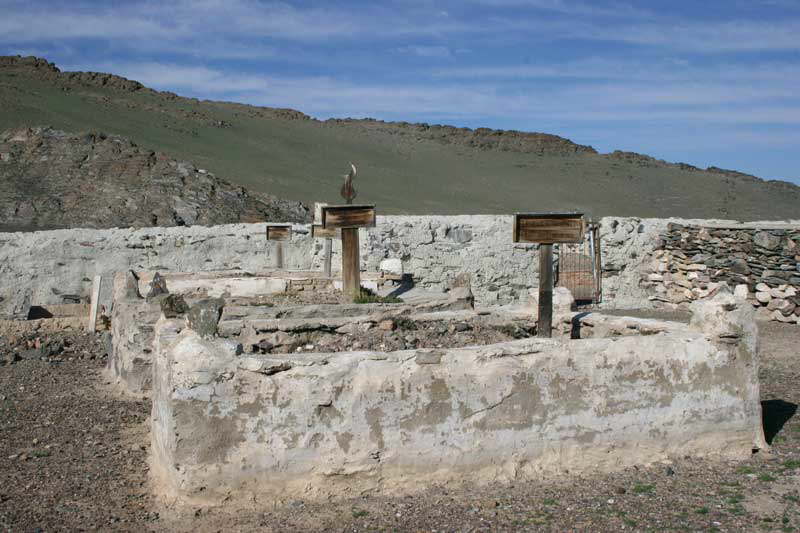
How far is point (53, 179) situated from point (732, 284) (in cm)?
1766

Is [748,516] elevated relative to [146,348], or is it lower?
lower

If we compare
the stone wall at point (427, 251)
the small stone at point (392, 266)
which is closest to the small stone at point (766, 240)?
the stone wall at point (427, 251)

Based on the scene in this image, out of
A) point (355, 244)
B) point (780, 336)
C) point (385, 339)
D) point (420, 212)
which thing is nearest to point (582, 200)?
point (420, 212)

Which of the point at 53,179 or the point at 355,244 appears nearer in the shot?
the point at 355,244

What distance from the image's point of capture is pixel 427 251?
1378 cm

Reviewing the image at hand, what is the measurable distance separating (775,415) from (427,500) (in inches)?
137

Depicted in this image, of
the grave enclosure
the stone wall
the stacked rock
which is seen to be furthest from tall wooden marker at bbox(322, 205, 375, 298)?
the stacked rock

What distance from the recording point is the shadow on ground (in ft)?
19.7

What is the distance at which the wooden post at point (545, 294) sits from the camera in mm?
6094

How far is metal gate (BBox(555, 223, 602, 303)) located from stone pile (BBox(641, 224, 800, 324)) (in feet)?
3.05

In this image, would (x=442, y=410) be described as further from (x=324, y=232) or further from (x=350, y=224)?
(x=324, y=232)

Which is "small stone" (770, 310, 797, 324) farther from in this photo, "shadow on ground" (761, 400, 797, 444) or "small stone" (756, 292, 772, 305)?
"shadow on ground" (761, 400, 797, 444)

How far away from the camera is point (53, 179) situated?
21.9 meters

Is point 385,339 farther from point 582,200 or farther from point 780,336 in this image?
point 582,200
